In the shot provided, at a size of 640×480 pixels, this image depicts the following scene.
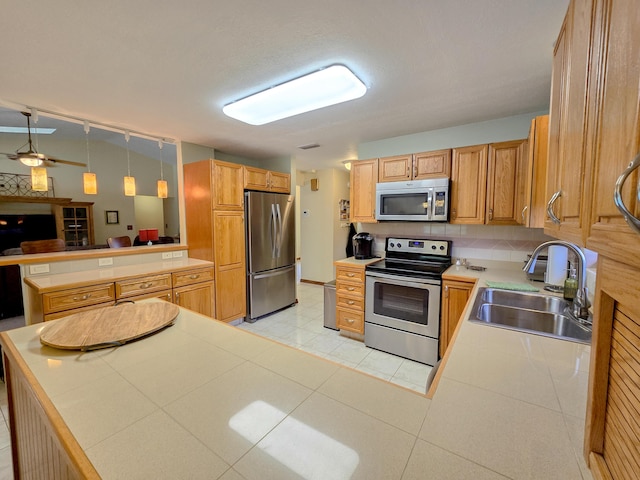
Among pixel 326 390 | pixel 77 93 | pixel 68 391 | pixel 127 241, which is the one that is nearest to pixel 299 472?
Result: pixel 326 390

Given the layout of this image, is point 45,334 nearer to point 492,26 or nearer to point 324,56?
point 324,56

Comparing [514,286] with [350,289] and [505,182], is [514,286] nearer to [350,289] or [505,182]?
[505,182]

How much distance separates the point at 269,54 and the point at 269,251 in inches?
97.6

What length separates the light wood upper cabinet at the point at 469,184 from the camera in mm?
2596

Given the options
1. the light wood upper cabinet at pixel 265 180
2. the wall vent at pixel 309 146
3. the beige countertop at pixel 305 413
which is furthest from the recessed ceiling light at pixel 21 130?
the beige countertop at pixel 305 413

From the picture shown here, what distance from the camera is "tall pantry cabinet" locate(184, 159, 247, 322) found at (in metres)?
3.24

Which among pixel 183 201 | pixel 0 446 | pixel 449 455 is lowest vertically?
pixel 0 446

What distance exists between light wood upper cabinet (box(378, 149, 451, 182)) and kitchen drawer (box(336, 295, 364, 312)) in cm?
138

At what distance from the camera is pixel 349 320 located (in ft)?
10.1

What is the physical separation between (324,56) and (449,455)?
1966mm

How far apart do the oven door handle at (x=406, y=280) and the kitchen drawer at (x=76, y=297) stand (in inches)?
96.2

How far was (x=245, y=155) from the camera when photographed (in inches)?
169

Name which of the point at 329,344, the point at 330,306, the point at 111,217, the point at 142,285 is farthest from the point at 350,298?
the point at 111,217

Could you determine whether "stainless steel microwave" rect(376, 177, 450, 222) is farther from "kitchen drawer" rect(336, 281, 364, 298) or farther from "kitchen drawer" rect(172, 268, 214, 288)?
"kitchen drawer" rect(172, 268, 214, 288)
